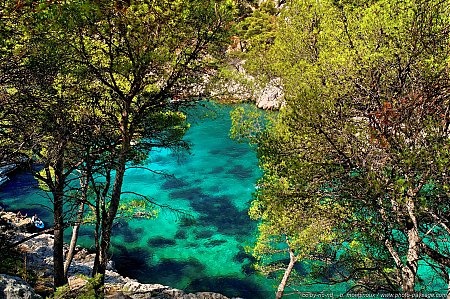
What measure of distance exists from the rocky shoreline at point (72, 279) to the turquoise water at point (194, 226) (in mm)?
1783

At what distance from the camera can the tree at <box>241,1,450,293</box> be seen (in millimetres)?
6039

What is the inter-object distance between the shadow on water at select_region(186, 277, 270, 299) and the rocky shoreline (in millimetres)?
2432

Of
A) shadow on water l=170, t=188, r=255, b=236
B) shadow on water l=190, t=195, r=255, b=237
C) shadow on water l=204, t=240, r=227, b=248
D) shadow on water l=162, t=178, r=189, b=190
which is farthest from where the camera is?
shadow on water l=162, t=178, r=189, b=190

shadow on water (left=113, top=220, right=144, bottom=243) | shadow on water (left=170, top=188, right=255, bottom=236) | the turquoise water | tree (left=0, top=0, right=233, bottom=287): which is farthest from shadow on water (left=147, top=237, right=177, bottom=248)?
tree (left=0, top=0, right=233, bottom=287)

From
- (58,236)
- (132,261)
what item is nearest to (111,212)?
(58,236)

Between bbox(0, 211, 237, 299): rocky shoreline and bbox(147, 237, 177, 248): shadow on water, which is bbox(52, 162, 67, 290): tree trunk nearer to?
bbox(0, 211, 237, 299): rocky shoreline

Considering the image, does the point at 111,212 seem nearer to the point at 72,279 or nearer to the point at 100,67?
the point at 100,67

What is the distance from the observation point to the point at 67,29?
726cm

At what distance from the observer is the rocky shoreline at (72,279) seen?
753cm

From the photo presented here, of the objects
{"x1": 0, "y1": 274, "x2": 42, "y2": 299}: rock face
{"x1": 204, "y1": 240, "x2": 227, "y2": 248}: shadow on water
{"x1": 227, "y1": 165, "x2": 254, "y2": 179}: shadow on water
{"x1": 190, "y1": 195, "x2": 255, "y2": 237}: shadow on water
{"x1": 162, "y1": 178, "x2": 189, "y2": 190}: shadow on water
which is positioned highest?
{"x1": 227, "y1": 165, "x2": 254, "y2": 179}: shadow on water

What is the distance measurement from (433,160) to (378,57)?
370cm

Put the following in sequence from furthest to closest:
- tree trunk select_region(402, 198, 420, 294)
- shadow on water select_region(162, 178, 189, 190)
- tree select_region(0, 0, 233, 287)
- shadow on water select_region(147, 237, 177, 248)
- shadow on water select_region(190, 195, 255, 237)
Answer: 1. shadow on water select_region(162, 178, 189, 190)
2. shadow on water select_region(190, 195, 255, 237)
3. shadow on water select_region(147, 237, 177, 248)
4. tree select_region(0, 0, 233, 287)
5. tree trunk select_region(402, 198, 420, 294)

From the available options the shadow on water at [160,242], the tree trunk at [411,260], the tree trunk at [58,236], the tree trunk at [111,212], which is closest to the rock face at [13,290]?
the tree trunk at [111,212]

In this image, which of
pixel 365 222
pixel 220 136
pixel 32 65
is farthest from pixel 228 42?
pixel 220 136
